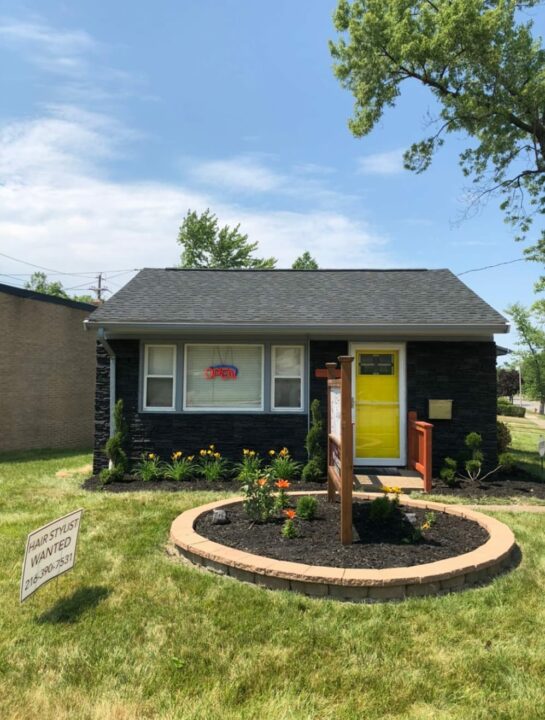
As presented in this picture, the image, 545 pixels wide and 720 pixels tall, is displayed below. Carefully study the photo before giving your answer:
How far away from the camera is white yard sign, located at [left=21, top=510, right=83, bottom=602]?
341 centimetres

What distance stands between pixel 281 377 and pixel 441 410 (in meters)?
2.89

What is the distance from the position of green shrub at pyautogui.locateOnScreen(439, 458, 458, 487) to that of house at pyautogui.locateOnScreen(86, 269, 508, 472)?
0.34 m

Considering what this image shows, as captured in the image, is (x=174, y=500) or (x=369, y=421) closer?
(x=174, y=500)

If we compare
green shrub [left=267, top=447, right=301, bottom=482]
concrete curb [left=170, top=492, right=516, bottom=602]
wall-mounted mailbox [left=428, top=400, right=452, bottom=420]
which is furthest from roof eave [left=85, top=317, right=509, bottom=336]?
concrete curb [left=170, top=492, right=516, bottom=602]

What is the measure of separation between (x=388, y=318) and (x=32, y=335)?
1020cm

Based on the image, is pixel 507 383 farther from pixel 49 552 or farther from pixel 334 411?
pixel 49 552

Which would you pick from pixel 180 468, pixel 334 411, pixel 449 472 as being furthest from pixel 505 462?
pixel 180 468

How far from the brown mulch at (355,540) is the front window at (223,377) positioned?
3.69 metres

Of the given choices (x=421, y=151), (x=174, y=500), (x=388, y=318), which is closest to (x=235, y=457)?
(x=174, y=500)

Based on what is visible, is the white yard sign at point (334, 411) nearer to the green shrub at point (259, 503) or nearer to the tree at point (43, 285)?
the green shrub at point (259, 503)

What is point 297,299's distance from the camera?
32.8 feet

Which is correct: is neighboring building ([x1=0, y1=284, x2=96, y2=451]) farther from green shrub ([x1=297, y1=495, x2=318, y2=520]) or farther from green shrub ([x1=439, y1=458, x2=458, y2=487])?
green shrub ([x1=439, y1=458, x2=458, y2=487])

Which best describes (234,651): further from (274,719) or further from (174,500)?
(174,500)

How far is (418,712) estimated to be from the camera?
2.39 m
